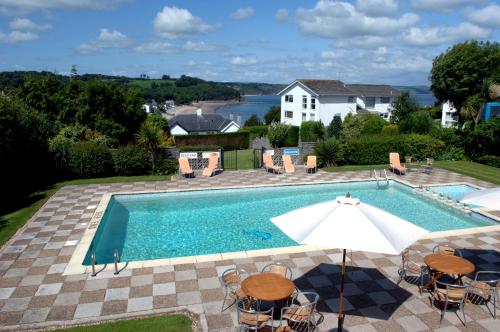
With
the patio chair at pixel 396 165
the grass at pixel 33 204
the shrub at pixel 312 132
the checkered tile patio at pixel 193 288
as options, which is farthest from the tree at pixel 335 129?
the checkered tile patio at pixel 193 288

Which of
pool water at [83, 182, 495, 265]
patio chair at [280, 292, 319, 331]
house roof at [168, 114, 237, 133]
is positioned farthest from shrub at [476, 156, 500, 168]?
house roof at [168, 114, 237, 133]

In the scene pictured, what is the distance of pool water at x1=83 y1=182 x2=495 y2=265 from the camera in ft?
37.3

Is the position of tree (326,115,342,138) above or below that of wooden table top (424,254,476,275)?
above

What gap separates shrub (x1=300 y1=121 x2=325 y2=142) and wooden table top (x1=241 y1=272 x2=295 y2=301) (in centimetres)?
2977

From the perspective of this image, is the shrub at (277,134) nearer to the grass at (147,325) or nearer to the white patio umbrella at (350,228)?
the white patio umbrella at (350,228)

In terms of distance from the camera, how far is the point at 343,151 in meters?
22.1

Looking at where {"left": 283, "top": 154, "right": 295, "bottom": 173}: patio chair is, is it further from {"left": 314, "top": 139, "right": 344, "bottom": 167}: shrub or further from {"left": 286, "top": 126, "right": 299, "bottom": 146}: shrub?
{"left": 286, "top": 126, "right": 299, "bottom": 146}: shrub

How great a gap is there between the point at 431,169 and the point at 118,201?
1594 cm

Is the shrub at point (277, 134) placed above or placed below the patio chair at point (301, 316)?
above

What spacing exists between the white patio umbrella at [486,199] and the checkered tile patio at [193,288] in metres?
2.00

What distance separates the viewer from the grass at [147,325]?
6.51m

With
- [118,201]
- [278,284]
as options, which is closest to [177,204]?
[118,201]

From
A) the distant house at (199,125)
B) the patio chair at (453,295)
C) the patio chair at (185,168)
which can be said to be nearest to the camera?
the patio chair at (453,295)

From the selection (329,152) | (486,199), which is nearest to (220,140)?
(329,152)
